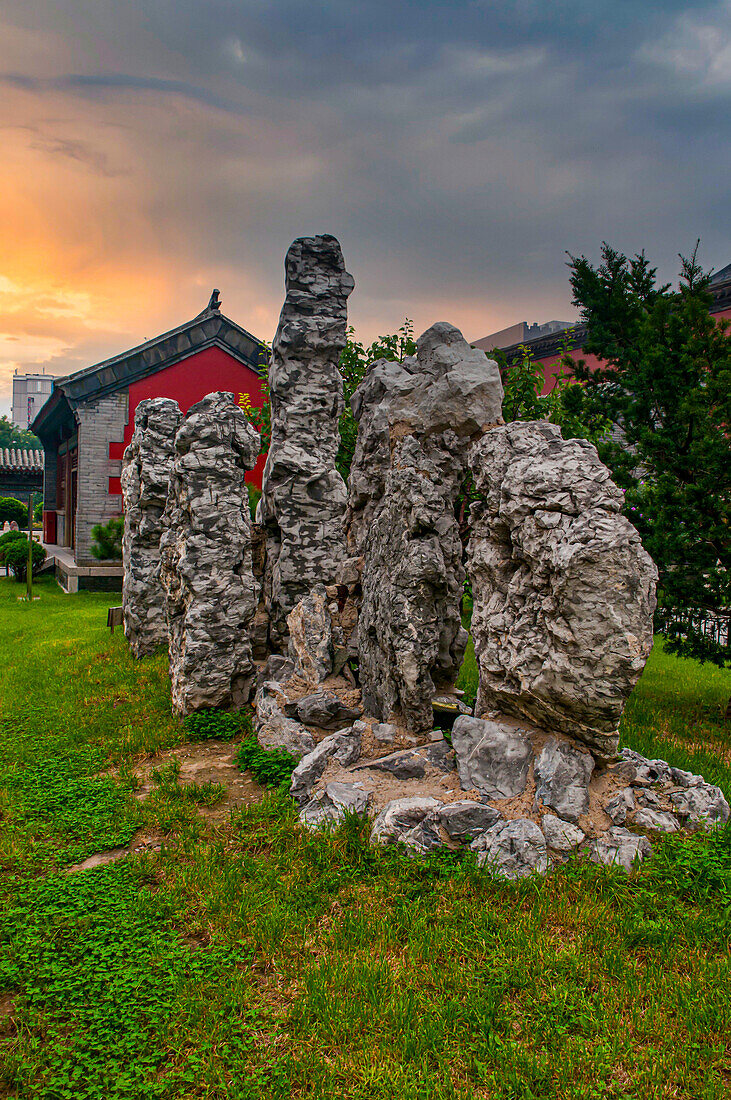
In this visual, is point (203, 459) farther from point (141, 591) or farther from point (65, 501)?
point (65, 501)

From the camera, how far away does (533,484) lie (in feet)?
15.8

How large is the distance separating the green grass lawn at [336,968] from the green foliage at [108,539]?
14.9 m

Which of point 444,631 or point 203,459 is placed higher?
point 203,459

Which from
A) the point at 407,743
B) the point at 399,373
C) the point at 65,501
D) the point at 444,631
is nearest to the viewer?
the point at 407,743

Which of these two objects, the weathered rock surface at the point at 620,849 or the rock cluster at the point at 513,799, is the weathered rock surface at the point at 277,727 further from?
the weathered rock surface at the point at 620,849

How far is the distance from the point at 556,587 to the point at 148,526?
25.2 ft

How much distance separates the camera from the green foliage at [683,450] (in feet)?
24.0

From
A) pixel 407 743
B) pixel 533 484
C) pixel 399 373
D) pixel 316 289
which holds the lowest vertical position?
pixel 407 743

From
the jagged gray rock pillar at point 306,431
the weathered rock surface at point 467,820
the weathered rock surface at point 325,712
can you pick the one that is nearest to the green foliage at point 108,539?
the jagged gray rock pillar at point 306,431

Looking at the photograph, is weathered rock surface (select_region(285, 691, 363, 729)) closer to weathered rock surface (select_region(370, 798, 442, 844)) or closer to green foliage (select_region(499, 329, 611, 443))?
weathered rock surface (select_region(370, 798, 442, 844))

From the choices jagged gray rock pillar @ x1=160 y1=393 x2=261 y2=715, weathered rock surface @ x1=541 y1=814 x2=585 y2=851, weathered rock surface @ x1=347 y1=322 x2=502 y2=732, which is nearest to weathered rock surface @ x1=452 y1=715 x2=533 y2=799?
weathered rock surface @ x1=541 y1=814 x2=585 y2=851

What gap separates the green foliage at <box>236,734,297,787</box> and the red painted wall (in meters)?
15.2

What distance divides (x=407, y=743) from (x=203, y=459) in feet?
12.8

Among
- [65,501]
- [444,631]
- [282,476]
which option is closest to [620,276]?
[282,476]
